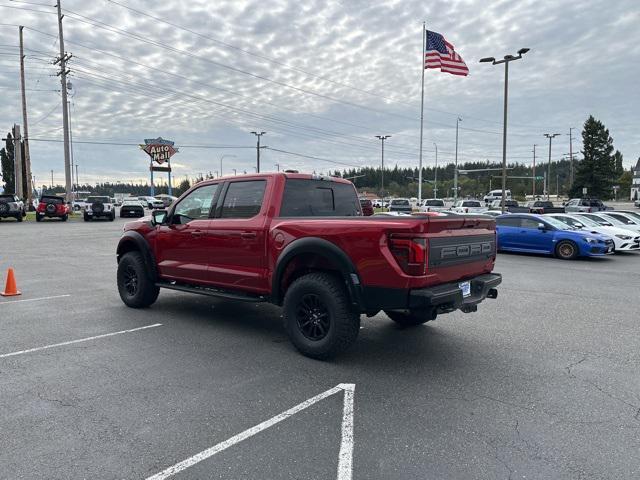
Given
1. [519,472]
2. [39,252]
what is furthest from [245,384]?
[39,252]

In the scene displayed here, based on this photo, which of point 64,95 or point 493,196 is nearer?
point 64,95

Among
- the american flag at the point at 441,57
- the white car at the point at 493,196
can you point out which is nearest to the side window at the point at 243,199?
the american flag at the point at 441,57

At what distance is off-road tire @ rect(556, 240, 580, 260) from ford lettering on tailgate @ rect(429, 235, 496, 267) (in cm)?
1084

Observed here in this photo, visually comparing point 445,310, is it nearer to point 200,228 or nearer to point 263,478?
point 263,478

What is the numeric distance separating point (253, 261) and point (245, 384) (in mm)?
1645

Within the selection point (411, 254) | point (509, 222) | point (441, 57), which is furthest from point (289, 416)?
point (441, 57)

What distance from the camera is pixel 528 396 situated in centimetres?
407

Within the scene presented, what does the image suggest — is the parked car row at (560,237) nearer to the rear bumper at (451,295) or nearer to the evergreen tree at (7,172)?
the rear bumper at (451,295)

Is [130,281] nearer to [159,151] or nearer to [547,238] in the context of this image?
[547,238]

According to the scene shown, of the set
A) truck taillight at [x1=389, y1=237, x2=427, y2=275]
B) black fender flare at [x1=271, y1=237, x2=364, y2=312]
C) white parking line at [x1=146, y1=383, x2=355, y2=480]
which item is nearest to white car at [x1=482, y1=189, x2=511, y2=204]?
black fender flare at [x1=271, y1=237, x2=364, y2=312]

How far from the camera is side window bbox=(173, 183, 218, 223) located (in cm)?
630

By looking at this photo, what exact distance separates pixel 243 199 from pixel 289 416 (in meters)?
2.97

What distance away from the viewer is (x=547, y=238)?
15.3m

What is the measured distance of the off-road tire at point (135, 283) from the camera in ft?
23.0
